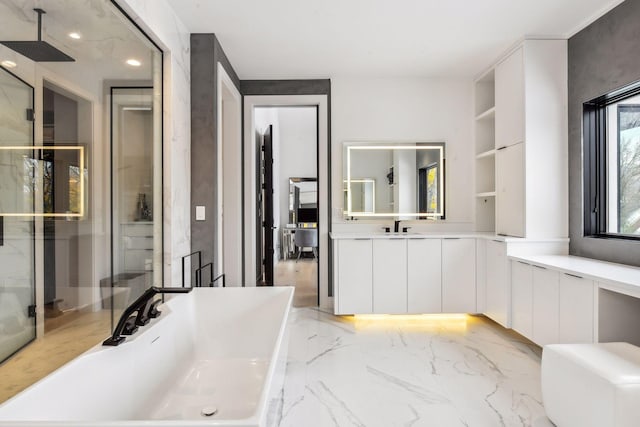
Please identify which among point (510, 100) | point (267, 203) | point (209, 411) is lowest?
point (209, 411)

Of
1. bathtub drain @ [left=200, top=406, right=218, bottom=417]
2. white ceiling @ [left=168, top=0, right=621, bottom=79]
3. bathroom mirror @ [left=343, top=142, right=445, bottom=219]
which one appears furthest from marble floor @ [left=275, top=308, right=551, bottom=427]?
white ceiling @ [left=168, top=0, right=621, bottom=79]

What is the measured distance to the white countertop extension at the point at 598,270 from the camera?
1.86 meters

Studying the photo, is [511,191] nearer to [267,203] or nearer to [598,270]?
[598,270]

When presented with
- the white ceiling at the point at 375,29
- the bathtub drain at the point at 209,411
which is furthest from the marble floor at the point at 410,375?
the white ceiling at the point at 375,29

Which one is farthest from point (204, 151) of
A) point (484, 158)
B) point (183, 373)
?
point (484, 158)

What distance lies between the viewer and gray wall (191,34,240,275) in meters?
2.69

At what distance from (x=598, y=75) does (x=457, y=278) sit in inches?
77.8

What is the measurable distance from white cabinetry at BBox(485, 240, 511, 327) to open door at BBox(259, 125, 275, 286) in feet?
8.21

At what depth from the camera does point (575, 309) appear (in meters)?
2.21

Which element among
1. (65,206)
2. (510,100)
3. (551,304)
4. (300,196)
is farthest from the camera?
(300,196)

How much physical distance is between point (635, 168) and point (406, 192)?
1885 mm

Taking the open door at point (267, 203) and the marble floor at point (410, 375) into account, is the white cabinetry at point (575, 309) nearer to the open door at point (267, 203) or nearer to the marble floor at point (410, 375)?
the marble floor at point (410, 375)

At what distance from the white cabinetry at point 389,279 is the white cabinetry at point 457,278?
0.40 meters

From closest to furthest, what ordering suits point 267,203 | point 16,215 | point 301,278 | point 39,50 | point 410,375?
point 16,215
point 39,50
point 410,375
point 267,203
point 301,278
